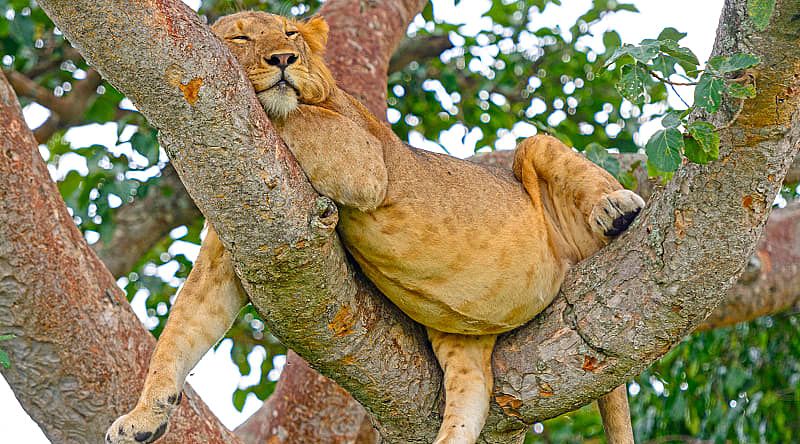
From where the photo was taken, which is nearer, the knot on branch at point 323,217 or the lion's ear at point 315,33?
the knot on branch at point 323,217

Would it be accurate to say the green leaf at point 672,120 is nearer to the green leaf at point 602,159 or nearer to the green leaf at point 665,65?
the green leaf at point 665,65

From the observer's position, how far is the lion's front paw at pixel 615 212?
3.15 meters


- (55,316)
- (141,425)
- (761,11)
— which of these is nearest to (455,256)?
(141,425)

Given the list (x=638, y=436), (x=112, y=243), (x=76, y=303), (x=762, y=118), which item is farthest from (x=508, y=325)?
(x=638, y=436)

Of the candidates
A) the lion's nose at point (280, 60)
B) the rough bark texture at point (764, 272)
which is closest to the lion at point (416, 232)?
the lion's nose at point (280, 60)

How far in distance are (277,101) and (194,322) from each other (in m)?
0.77

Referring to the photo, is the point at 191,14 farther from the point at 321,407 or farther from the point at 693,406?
the point at 693,406

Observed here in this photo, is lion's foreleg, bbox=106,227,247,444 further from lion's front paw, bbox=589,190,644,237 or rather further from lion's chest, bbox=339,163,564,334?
lion's front paw, bbox=589,190,644,237

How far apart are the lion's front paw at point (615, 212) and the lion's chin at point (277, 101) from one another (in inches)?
40.1

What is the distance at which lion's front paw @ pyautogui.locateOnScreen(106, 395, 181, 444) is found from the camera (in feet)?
9.48

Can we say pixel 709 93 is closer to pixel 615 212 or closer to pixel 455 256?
pixel 615 212

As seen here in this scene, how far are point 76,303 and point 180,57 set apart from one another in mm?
1307

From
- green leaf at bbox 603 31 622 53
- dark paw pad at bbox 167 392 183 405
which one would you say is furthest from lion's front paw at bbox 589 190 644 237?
green leaf at bbox 603 31 622 53

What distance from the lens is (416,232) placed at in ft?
10.1
